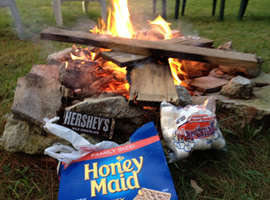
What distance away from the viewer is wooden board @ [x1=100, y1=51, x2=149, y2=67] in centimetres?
195

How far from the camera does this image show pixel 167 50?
1987 mm

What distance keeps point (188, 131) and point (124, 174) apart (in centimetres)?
48

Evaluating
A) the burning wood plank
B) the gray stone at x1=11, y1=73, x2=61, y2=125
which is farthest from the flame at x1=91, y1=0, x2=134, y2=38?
the gray stone at x1=11, y1=73, x2=61, y2=125

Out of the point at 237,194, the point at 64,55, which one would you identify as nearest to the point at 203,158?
the point at 237,194

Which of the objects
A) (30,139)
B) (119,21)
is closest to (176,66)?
(119,21)

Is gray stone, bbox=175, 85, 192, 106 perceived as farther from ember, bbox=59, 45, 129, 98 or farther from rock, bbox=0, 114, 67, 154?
rock, bbox=0, 114, 67, 154

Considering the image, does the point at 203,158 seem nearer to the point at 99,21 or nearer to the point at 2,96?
the point at 2,96

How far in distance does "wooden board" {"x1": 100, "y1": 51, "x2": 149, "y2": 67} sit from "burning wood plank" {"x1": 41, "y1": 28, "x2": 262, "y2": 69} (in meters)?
0.04

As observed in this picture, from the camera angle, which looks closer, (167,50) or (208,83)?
(167,50)

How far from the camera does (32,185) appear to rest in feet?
4.99

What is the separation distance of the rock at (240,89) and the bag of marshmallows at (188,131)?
495 millimetres

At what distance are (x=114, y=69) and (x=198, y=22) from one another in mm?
3527

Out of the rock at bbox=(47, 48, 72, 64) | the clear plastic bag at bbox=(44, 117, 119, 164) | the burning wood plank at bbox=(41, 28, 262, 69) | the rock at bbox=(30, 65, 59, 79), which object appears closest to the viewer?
the clear plastic bag at bbox=(44, 117, 119, 164)

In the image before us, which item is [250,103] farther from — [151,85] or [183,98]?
[151,85]
